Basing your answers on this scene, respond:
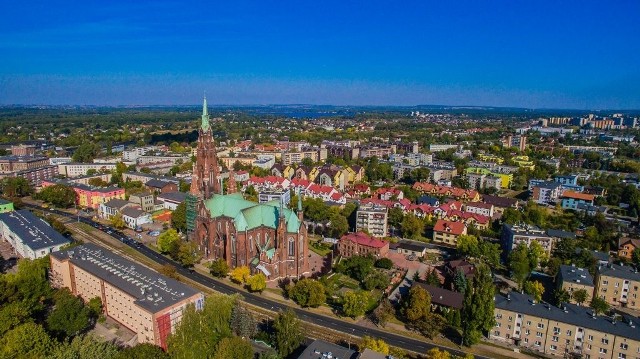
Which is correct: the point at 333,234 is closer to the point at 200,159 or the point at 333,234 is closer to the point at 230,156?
the point at 200,159

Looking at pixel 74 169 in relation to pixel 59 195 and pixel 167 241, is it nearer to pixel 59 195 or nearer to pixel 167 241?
pixel 59 195

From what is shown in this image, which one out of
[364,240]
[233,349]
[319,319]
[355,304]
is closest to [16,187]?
[364,240]

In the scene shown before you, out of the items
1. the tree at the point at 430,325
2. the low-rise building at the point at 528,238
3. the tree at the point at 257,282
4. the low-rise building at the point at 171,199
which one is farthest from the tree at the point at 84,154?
the tree at the point at 430,325

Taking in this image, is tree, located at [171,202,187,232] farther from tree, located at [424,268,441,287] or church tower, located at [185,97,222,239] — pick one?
tree, located at [424,268,441,287]

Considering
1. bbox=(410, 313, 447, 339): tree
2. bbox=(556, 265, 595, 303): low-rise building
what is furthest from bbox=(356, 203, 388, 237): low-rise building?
bbox=(410, 313, 447, 339): tree

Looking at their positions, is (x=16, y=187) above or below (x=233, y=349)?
above

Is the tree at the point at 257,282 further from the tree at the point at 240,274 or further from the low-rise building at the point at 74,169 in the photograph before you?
the low-rise building at the point at 74,169
